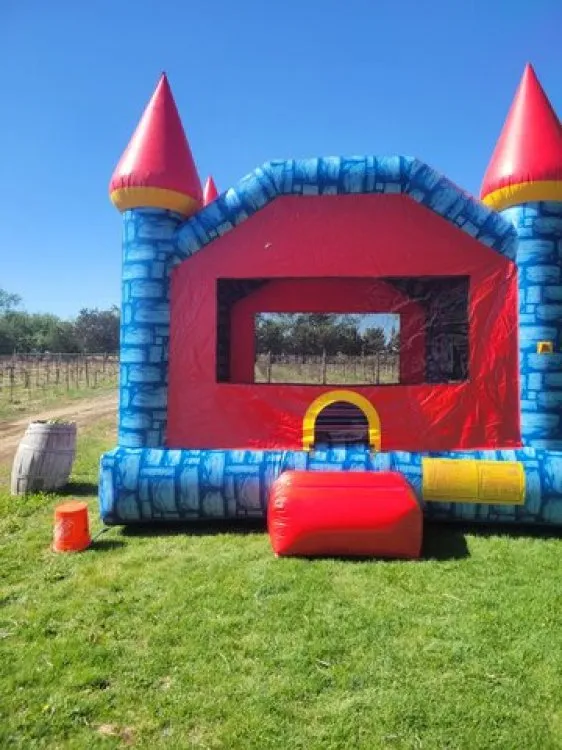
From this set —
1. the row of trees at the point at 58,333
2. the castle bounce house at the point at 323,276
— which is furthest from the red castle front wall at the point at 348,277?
the row of trees at the point at 58,333

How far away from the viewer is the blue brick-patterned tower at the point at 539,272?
489 cm

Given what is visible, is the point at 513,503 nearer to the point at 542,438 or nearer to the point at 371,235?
the point at 542,438

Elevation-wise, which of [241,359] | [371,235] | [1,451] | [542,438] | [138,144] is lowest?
[1,451]

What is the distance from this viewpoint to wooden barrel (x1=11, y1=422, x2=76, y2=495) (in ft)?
20.2

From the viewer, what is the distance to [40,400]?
17.8 m

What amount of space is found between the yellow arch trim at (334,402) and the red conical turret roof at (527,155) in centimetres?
210

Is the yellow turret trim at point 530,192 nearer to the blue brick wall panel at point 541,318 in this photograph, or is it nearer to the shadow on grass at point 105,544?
the blue brick wall panel at point 541,318

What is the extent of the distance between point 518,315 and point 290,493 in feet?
8.32

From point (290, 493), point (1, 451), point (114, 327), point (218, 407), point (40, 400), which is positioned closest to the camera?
point (290, 493)

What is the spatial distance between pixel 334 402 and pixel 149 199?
239 centimetres

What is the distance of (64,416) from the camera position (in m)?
13.9

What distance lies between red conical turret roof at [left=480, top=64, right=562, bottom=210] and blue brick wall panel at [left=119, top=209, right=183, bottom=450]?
2.89 metres

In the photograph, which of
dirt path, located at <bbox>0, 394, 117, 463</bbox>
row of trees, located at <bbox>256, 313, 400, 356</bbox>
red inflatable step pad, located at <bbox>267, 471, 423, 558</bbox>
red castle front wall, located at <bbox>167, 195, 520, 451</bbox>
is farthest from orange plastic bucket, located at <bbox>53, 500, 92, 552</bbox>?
dirt path, located at <bbox>0, 394, 117, 463</bbox>

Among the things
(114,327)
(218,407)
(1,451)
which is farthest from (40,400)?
(114,327)
